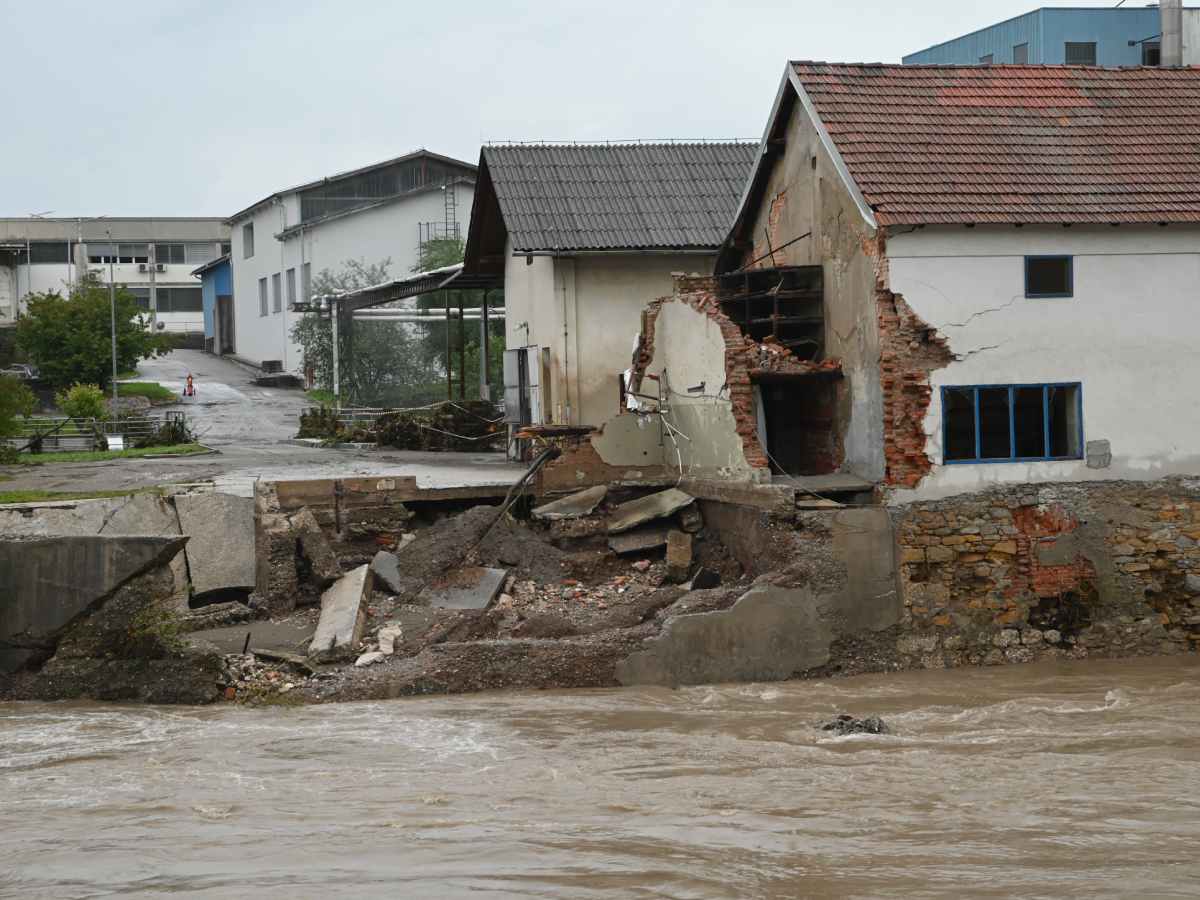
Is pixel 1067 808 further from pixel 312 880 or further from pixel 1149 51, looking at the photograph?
pixel 1149 51

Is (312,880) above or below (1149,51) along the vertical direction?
below

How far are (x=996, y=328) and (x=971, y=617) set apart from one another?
332 centimetres

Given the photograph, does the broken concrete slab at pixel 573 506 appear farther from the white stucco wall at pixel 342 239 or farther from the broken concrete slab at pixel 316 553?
the white stucco wall at pixel 342 239

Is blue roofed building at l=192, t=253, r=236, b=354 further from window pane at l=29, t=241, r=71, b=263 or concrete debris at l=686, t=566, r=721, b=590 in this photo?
concrete debris at l=686, t=566, r=721, b=590

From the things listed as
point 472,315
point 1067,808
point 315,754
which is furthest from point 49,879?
point 472,315

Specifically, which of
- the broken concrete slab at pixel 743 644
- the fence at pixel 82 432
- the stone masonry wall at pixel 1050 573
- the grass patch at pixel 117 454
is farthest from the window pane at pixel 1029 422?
the fence at pixel 82 432

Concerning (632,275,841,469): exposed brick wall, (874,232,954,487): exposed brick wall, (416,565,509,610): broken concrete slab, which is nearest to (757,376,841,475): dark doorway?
(632,275,841,469): exposed brick wall

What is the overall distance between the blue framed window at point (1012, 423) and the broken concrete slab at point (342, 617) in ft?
22.3

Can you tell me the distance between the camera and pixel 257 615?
1645 centimetres

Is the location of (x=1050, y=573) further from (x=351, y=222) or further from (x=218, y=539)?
(x=351, y=222)

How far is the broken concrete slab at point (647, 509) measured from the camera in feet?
58.5

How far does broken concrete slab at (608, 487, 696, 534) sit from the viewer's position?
17844 mm

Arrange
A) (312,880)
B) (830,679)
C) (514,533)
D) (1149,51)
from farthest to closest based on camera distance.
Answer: (1149,51) → (514,533) → (830,679) → (312,880)

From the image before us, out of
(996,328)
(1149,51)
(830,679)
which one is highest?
(1149,51)
